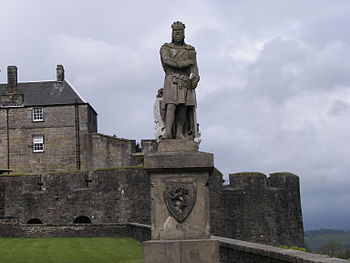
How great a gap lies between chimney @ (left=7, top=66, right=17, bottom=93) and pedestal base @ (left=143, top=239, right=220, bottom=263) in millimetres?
34793

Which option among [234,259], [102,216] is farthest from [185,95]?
[102,216]

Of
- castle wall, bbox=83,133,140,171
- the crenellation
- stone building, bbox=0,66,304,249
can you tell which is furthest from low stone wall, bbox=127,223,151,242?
castle wall, bbox=83,133,140,171

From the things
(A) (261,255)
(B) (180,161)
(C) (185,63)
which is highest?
(C) (185,63)

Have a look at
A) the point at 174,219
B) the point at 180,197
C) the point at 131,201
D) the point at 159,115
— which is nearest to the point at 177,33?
the point at 159,115

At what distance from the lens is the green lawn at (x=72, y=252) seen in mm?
15078

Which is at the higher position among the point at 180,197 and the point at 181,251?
the point at 180,197

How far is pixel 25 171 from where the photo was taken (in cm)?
4103

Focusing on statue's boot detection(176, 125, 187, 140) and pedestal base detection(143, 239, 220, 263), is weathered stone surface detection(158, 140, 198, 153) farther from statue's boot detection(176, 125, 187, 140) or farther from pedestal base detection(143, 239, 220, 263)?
pedestal base detection(143, 239, 220, 263)

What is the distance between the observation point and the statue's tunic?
32.4 feet

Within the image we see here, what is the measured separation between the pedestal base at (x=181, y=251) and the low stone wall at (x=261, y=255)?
1.28 meters

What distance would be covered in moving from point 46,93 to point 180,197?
34.5m

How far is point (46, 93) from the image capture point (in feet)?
140

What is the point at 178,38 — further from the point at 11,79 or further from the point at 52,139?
the point at 11,79

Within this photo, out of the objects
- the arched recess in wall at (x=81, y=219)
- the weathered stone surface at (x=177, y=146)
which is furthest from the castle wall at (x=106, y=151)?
the weathered stone surface at (x=177, y=146)
